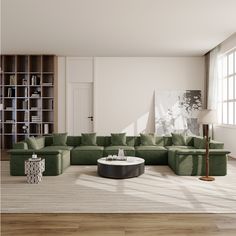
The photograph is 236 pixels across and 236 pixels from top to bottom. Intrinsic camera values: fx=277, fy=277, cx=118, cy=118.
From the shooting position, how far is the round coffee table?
228 inches

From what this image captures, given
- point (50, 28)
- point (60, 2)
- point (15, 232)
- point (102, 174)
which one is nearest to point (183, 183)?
point (102, 174)

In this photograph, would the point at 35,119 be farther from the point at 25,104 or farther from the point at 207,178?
the point at 207,178

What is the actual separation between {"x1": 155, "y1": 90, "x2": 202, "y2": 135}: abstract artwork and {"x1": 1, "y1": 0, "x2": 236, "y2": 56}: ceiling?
1.64 meters

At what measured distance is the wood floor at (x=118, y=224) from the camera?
10.4ft

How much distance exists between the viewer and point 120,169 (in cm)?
579

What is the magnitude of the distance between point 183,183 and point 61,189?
2327 mm

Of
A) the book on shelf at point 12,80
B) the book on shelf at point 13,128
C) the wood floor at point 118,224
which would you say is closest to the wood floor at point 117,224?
the wood floor at point 118,224

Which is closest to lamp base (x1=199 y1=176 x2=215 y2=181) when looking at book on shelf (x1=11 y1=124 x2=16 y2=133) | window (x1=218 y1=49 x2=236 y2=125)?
window (x1=218 y1=49 x2=236 y2=125)

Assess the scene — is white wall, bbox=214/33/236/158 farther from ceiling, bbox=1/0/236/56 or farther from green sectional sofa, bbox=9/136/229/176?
green sectional sofa, bbox=9/136/229/176

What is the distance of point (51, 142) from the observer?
8.12 metres

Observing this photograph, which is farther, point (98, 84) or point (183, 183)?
point (98, 84)

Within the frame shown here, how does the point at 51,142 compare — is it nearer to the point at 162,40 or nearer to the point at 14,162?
the point at 14,162

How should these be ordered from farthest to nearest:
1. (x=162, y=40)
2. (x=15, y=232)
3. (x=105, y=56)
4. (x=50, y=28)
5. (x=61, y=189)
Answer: (x=105, y=56)
(x=162, y=40)
(x=50, y=28)
(x=61, y=189)
(x=15, y=232)

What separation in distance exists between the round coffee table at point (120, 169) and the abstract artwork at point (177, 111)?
4.47 metres
